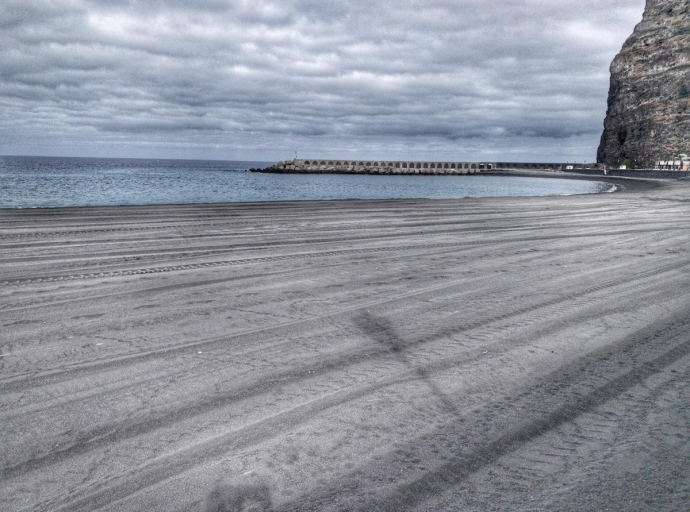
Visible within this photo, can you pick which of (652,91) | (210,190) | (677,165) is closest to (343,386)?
(210,190)

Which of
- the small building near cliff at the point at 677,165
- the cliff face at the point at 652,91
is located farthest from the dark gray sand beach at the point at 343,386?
the cliff face at the point at 652,91

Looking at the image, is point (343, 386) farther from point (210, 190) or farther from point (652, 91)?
point (652, 91)

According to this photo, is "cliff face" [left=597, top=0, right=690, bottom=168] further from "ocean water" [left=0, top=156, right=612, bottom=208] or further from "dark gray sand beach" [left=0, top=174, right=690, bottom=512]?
"dark gray sand beach" [left=0, top=174, right=690, bottom=512]

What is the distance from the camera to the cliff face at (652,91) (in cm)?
8788

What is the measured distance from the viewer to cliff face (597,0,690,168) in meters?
87.9

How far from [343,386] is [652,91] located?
355 feet

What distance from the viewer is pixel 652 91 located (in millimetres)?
92062

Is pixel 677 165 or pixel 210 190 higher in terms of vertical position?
pixel 677 165

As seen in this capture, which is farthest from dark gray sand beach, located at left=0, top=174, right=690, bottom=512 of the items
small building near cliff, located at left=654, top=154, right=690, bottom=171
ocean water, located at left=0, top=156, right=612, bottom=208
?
small building near cliff, located at left=654, top=154, right=690, bottom=171

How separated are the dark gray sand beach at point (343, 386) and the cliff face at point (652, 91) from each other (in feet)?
312

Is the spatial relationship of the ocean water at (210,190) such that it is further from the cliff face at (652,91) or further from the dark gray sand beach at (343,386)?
the cliff face at (652,91)

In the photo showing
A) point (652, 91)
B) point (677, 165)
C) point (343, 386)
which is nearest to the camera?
point (343, 386)

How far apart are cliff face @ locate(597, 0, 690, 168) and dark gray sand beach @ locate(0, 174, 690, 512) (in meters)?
95.0

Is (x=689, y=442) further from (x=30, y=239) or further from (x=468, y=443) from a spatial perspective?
(x=30, y=239)
